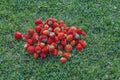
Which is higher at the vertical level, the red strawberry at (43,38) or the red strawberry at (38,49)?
the red strawberry at (43,38)

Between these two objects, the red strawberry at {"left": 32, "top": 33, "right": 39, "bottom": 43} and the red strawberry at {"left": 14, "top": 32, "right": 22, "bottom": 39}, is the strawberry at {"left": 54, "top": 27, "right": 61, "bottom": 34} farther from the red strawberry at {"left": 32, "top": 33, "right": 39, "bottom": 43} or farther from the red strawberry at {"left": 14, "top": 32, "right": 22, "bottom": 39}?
the red strawberry at {"left": 14, "top": 32, "right": 22, "bottom": 39}

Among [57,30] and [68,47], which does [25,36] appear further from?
[68,47]

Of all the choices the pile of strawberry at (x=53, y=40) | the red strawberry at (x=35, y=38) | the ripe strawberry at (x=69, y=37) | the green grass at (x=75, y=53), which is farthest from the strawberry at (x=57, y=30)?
the green grass at (x=75, y=53)

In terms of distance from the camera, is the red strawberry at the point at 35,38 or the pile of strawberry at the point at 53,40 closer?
the pile of strawberry at the point at 53,40

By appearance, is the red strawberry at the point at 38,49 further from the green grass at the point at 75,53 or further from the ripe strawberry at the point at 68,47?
the ripe strawberry at the point at 68,47

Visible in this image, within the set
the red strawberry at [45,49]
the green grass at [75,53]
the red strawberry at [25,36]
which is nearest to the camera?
the green grass at [75,53]

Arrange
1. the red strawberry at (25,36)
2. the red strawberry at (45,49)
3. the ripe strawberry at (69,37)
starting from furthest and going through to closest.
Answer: the red strawberry at (25,36), the ripe strawberry at (69,37), the red strawberry at (45,49)

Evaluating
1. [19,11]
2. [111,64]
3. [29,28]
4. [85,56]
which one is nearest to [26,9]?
[19,11]
